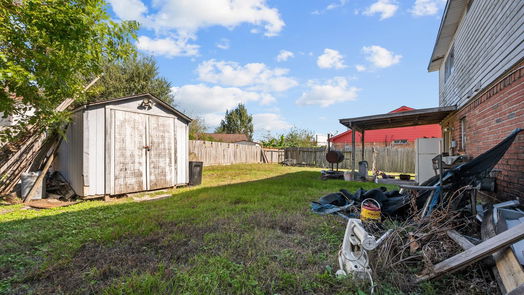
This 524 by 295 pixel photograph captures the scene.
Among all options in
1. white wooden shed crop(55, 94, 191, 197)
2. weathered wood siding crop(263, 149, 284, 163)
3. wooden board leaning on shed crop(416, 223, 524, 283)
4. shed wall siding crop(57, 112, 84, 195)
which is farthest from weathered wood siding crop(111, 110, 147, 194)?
weathered wood siding crop(263, 149, 284, 163)

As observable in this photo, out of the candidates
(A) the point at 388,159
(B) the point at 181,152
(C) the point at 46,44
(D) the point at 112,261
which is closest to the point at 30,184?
(B) the point at 181,152

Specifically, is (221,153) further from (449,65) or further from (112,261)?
(112,261)

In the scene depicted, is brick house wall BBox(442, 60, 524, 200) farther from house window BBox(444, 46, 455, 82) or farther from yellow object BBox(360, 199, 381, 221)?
house window BBox(444, 46, 455, 82)

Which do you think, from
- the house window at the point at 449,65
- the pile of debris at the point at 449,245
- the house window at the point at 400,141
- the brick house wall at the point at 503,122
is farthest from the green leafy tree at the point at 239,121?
the pile of debris at the point at 449,245

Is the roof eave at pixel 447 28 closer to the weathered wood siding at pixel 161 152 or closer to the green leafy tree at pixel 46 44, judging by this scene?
the green leafy tree at pixel 46 44

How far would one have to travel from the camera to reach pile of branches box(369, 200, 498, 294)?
1.81 meters

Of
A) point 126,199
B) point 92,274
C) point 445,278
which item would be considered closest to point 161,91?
point 126,199

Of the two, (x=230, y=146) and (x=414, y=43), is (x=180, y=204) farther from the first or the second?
(x=230, y=146)

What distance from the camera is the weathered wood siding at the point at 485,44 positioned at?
138 inches

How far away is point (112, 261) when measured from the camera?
2268 mm

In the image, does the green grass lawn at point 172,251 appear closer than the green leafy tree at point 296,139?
Yes

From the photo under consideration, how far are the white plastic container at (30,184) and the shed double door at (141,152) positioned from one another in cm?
150

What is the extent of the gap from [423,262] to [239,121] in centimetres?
4108

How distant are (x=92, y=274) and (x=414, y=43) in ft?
33.9
